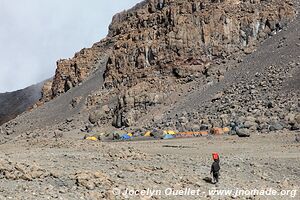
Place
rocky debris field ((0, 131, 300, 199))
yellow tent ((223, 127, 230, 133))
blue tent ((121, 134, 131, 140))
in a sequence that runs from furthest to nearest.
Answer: blue tent ((121, 134, 131, 140))
yellow tent ((223, 127, 230, 133))
rocky debris field ((0, 131, 300, 199))

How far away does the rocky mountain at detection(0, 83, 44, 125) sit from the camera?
127 meters

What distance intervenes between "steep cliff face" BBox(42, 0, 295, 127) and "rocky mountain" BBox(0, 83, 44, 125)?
224 feet

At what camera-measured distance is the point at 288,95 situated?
41938 millimetres

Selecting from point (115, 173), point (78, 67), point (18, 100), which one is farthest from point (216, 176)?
point (18, 100)

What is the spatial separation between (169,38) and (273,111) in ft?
76.3

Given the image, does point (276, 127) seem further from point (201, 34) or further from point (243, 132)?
point (201, 34)

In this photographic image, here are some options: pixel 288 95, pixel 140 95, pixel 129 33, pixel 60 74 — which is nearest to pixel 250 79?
pixel 288 95

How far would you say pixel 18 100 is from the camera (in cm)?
13838

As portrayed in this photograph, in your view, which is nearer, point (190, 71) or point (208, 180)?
point (208, 180)

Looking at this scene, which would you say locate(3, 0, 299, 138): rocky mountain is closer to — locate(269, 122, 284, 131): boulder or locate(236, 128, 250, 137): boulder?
locate(269, 122, 284, 131): boulder

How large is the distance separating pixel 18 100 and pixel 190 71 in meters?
92.2

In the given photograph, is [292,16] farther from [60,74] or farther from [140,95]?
[60,74]

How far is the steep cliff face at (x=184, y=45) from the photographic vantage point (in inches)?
2179

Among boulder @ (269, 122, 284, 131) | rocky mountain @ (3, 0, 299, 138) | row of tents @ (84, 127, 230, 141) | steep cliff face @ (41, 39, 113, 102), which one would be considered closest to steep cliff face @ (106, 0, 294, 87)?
rocky mountain @ (3, 0, 299, 138)
